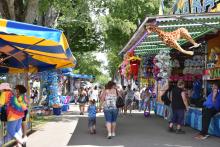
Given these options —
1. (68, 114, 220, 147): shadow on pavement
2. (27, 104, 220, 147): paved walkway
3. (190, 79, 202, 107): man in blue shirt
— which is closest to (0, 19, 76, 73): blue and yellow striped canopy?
(27, 104, 220, 147): paved walkway

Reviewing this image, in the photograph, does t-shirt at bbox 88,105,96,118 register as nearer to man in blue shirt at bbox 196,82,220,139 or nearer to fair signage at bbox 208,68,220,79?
man in blue shirt at bbox 196,82,220,139

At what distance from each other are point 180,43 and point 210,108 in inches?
175

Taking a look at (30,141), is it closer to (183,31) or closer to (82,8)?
(183,31)

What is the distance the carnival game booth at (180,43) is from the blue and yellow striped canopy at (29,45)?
2606 mm

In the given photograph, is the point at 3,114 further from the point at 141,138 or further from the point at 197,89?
the point at 197,89

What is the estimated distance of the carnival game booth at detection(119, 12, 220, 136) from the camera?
36.4ft

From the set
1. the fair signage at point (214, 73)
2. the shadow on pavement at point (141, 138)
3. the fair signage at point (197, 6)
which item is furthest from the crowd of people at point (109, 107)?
the fair signage at point (197, 6)

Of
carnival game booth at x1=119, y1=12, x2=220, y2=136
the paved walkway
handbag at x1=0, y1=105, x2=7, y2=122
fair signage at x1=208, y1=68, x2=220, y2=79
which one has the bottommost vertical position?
the paved walkway

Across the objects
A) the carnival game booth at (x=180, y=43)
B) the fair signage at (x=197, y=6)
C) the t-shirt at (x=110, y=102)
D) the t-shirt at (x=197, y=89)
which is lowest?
the t-shirt at (x=110, y=102)

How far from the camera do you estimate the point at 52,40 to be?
24.5ft

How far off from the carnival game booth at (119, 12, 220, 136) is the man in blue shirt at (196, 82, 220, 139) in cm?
46

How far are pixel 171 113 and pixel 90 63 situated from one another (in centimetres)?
4528

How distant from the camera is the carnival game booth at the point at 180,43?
11.1 metres

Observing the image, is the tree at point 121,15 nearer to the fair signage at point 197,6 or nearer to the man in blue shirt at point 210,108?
the fair signage at point 197,6
